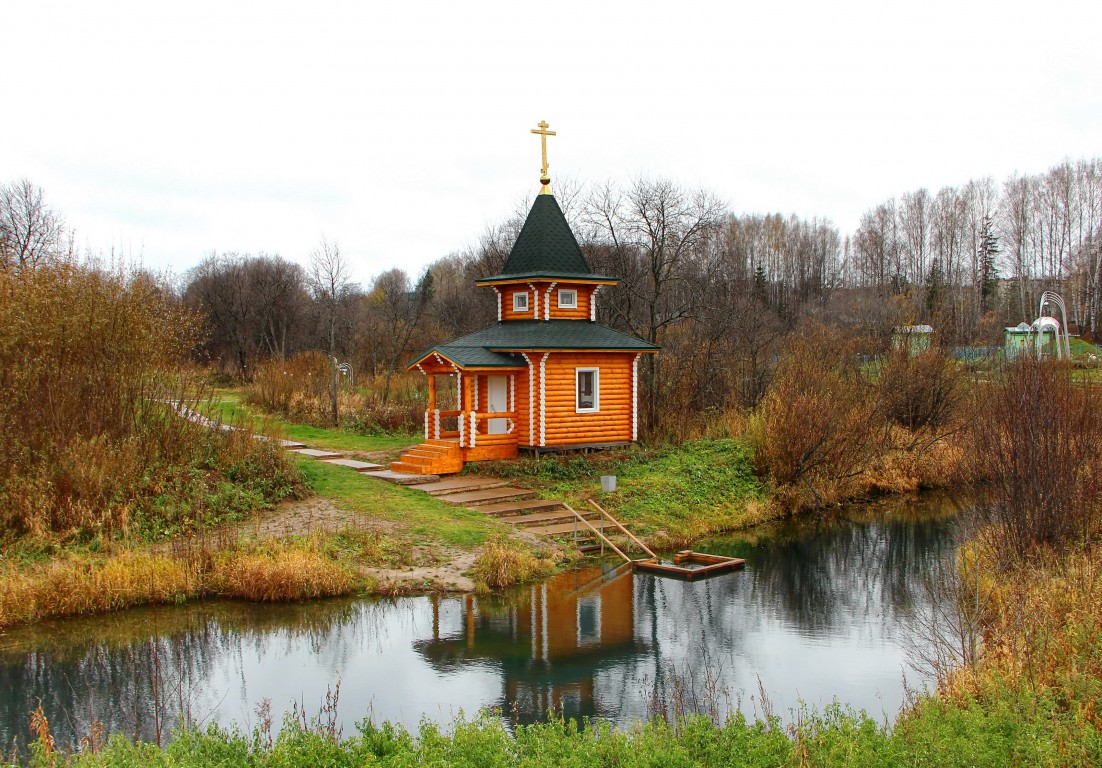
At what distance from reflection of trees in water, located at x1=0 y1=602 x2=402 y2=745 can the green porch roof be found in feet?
27.1

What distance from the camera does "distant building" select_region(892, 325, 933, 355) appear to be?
25.7m

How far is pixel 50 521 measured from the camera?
1339 cm

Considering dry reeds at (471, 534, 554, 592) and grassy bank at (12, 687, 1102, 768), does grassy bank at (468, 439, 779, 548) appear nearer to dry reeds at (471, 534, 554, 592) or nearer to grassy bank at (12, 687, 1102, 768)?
dry reeds at (471, 534, 554, 592)

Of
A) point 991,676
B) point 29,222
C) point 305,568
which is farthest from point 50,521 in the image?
point 29,222

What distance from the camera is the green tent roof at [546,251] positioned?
843 inches

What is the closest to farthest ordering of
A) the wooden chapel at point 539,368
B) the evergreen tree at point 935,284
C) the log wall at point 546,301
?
the wooden chapel at point 539,368 < the log wall at point 546,301 < the evergreen tree at point 935,284

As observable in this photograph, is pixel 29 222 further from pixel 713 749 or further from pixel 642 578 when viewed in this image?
pixel 713 749

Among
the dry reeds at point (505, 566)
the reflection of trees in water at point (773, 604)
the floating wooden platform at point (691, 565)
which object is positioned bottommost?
the reflection of trees in water at point (773, 604)

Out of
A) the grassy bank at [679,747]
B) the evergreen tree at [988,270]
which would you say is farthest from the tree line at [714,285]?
the grassy bank at [679,747]

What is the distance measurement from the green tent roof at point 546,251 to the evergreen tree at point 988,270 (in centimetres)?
3841

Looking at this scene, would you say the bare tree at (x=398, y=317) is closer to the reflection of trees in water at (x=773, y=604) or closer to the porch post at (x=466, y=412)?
the porch post at (x=466, y=412)

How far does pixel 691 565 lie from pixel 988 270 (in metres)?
45.4

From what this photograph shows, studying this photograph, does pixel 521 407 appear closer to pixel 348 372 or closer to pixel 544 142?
pixel 544 142

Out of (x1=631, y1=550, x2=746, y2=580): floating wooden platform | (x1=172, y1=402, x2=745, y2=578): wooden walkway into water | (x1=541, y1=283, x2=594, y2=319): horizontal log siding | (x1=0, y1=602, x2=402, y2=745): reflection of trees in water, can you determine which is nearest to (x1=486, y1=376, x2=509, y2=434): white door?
(x1=541, y1=283, x2=594, y2=319): horizontal log siding
